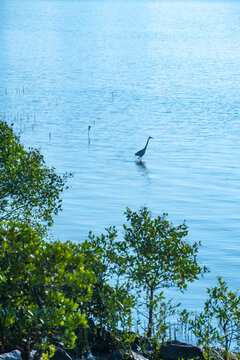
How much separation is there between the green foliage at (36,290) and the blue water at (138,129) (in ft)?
21.9

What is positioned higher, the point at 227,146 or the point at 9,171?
the point at 227,146

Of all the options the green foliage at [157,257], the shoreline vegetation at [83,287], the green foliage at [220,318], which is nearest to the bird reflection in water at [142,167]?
the shoreline vegetation at [83,287]

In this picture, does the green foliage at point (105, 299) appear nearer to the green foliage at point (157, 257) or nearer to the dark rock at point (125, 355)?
the dark rock at point (125, 355)

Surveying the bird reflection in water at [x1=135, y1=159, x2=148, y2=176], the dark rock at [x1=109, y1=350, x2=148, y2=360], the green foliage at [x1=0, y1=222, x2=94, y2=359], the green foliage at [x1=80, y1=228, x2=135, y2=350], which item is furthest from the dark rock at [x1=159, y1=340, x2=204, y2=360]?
the bird reflection in water at [x1=135, y1=159, x2=148, y2=176]

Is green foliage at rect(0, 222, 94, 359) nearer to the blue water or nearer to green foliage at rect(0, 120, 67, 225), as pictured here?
the blue water

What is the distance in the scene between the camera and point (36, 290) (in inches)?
375

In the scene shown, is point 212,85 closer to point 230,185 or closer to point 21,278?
point 230,185

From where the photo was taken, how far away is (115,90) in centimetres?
6831

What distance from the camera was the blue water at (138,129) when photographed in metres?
28.6

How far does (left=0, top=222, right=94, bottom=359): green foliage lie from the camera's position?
9.04 m

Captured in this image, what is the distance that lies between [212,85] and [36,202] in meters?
57.6

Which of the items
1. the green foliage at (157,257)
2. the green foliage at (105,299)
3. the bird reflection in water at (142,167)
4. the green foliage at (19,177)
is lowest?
the green foliage at (105,299)

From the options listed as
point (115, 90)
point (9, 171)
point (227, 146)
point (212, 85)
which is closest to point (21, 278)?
point (9, 171)

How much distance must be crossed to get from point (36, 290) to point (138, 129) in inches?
1611
